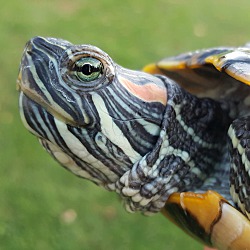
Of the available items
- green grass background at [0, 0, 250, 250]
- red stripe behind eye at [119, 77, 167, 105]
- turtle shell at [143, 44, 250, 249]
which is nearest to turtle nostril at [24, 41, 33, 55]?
red stripe behind eye at [119, 77, 167, 105]

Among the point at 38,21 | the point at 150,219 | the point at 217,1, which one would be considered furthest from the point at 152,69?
the point at 217,1

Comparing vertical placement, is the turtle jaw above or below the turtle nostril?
below

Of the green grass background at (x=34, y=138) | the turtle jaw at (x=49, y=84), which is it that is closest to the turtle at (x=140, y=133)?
the turtle jaw at (x=49, y=84)

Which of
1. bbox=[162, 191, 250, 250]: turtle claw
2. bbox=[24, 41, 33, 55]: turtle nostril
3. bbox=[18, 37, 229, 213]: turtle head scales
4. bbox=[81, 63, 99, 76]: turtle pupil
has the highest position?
bbox=[24, 41, 33, 55]: turtle nostril

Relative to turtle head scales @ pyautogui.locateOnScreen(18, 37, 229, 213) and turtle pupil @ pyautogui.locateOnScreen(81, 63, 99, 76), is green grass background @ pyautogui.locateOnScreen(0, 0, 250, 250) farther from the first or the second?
turtle pupil @ pyautogui.locateOnScreen(81, 63, 99, 76)

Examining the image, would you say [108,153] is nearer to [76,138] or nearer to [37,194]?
[76,138]

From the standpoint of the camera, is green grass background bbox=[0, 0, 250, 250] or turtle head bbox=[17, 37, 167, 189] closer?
turtle head bbox=[17, 37, 167, 189]

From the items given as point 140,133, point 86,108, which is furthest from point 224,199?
point 86,108
